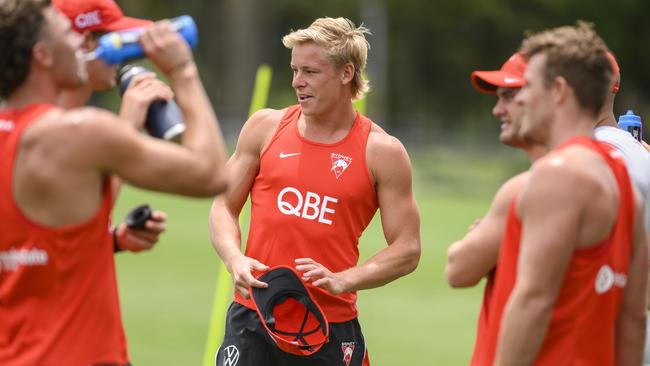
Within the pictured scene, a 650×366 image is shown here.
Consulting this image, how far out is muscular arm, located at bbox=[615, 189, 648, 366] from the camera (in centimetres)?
444

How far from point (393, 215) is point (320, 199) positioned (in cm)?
41

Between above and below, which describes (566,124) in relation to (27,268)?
above

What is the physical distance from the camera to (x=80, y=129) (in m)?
4.05

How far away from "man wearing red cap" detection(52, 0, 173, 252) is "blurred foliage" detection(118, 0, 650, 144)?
37777 millimetres

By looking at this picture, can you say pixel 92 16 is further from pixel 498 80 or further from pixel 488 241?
pixel 488 241

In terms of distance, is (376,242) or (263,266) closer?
(263,266)

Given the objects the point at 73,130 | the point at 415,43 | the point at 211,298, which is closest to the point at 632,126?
the point at 73,130

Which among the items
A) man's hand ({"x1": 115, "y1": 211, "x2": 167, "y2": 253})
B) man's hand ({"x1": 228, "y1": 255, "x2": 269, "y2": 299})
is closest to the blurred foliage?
man's hand ({"x1": 228, "y1": 255, "x2": 269, "y2": 299})

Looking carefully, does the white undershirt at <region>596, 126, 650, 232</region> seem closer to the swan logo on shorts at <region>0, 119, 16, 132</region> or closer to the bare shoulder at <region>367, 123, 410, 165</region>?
the bare shoulder at <region>367, 123, 410, 165</region>

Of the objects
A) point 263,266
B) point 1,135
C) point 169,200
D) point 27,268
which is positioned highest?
point 1,135

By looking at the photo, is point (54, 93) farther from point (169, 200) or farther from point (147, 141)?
point (169, 200)

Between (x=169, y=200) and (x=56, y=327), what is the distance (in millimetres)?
21945

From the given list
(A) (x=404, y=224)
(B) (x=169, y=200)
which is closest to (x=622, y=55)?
(B) (x=169, y=200)

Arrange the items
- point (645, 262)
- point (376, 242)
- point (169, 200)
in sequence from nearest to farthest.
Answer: point (645, 262), point (376, 242), point (169, 200)
